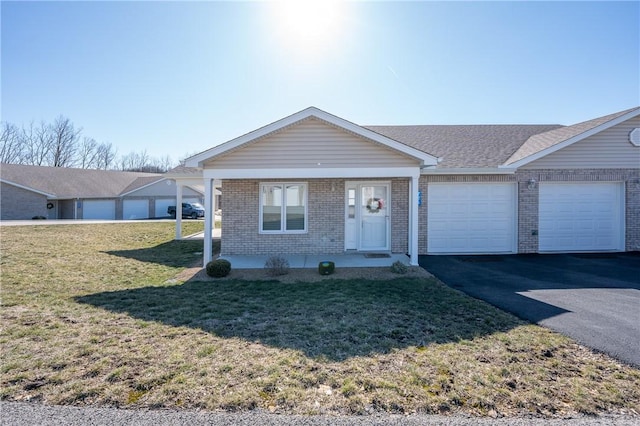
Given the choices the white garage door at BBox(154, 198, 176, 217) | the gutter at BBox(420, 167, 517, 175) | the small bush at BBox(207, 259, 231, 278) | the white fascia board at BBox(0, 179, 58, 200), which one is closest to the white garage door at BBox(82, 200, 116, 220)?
the white fascia board at BBox(0, 179, 58, 200)

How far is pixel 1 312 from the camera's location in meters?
5.70

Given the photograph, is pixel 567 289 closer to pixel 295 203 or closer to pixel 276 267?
pixel 276 267

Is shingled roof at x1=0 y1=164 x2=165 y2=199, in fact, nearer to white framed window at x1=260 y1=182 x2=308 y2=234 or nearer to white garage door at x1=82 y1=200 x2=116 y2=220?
white garage door at x1=82 y1=200 x2=116 y2=220

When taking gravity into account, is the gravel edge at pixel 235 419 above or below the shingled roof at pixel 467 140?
below

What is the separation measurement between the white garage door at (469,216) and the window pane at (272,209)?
4.98m

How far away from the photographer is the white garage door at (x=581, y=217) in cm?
1156

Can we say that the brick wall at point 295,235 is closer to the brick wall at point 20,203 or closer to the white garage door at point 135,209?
the brick wall at point 20,203

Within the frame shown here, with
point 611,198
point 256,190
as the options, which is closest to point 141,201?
point 256,190

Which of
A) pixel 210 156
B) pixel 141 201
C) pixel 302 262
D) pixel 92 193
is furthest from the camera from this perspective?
pixel 141 201

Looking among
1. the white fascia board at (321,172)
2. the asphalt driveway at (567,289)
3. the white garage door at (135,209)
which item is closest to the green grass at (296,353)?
the asphalt driveway at (567,289)

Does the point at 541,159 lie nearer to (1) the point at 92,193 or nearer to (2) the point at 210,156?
(2) the point at 210,156

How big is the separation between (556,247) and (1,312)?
14.6 metres

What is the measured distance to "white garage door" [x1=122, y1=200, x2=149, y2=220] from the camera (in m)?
34.1

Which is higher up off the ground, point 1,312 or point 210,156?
point 210,156
